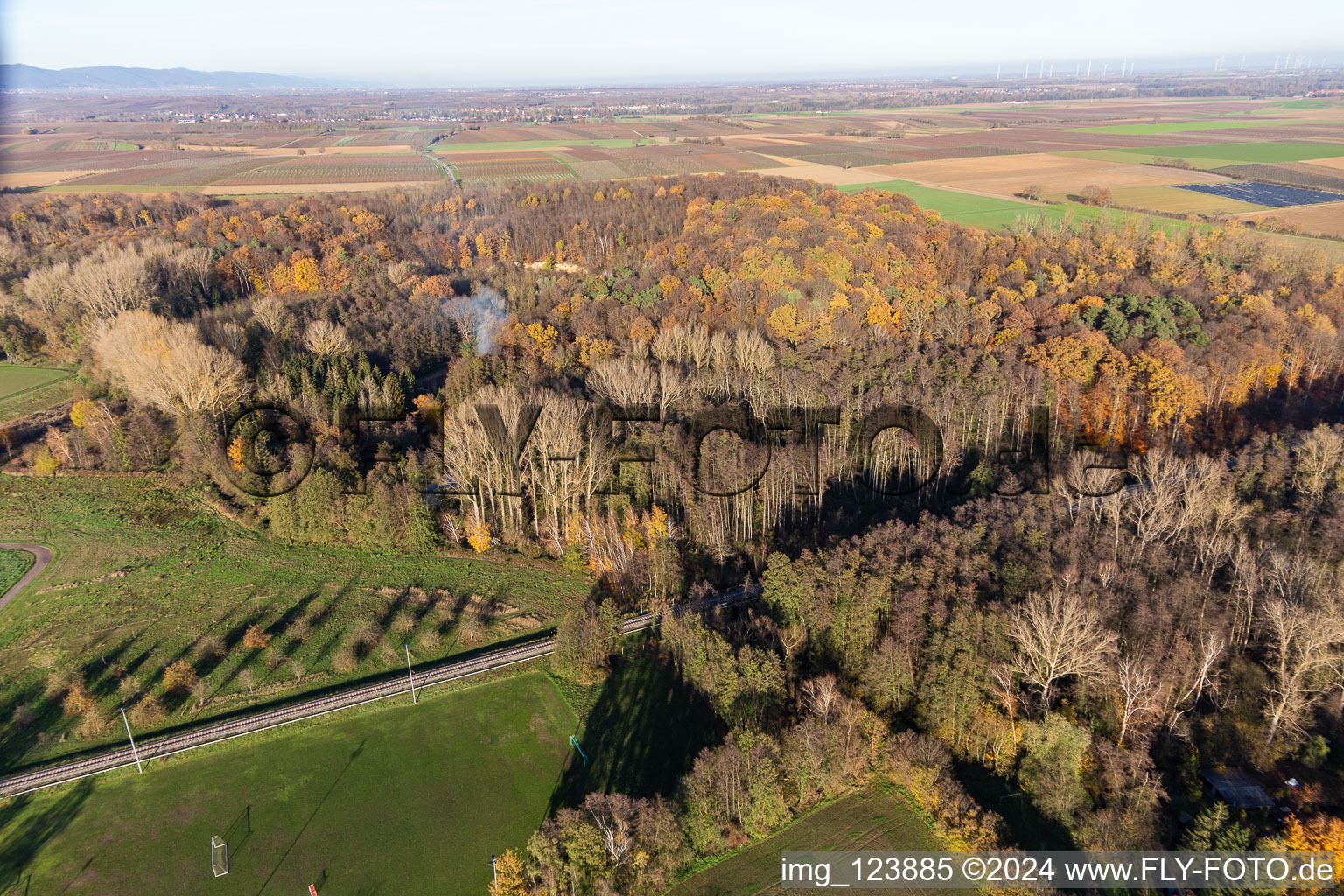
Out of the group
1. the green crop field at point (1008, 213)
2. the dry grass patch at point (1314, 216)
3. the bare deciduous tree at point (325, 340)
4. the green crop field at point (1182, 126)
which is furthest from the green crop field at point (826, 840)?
the green crop field at point (1182, 126)

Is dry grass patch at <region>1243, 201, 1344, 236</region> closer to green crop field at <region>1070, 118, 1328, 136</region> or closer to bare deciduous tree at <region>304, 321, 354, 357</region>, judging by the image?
green crop field at <region>1070, 118, 1328, 136</region>

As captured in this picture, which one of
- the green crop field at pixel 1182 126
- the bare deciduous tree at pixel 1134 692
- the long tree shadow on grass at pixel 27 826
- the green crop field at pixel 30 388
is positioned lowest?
the long tree shadow on grass at pixel 27 826

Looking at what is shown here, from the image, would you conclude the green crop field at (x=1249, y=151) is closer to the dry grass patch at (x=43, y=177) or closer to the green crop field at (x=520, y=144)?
the green crop field at (x=520, y=144)

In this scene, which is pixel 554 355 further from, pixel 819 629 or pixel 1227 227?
pixel 1227 227

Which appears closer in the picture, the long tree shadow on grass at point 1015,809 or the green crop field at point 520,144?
the long tree shadow on grass at point 1015,809

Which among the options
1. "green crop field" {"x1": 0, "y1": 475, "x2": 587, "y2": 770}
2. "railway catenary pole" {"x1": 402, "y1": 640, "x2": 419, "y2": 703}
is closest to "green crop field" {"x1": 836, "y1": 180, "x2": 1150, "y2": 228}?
"green crop field" {"x1": 0, "y1": 475, "x2": 587, "y2": 770}

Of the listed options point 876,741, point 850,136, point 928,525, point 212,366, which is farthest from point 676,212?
point 850,136
